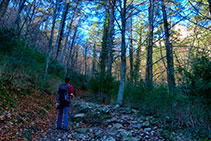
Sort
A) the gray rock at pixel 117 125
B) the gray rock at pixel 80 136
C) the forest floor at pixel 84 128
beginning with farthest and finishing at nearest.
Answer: the gray rock at pixel 117 125 < the gray rock at pixel 80 136 < the forest floor at pixel 84 128

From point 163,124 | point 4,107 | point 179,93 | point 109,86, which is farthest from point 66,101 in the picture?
point 109,86

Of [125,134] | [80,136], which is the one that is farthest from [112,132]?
[80,136]

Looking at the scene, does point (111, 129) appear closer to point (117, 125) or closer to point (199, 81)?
point (117, 125)

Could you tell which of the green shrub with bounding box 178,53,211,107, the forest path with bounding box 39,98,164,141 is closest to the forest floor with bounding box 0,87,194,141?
the forest path with bounding box 39,98,164,141

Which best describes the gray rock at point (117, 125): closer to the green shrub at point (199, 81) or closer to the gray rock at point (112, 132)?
the gray rock at point (112, 132)

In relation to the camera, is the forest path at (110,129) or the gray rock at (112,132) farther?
the gray rock at (112,132)

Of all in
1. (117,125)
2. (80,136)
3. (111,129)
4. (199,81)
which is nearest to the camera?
(199,81)

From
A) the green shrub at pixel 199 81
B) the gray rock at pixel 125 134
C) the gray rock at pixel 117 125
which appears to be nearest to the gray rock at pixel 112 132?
the gray rock at pixel 125 134

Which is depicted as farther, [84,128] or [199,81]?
[84,128]

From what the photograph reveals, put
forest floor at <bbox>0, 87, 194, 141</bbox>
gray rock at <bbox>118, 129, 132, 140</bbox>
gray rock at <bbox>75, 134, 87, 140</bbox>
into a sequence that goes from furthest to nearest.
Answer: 1. gray rock at <bbox>75, 134, 87, 140</bbox>
2. gray rock at <bbox>118, 129, 132, 140</bbox>
3. forest floor at <bbox>0, 87, 194, 141</bbox>

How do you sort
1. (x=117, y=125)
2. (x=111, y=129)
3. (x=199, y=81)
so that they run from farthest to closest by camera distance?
(x=117, y=125), (x=111, y=129), (x=199, y=81)

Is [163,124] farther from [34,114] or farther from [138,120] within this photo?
[34,114]

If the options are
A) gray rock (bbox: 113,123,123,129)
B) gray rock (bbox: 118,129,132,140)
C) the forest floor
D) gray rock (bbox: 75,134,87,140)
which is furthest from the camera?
gray rock (bbox: 113,123,123,129)

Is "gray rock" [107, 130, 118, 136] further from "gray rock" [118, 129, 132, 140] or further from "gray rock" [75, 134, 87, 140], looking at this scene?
"gray rock" [75, 134, 87, 140]
